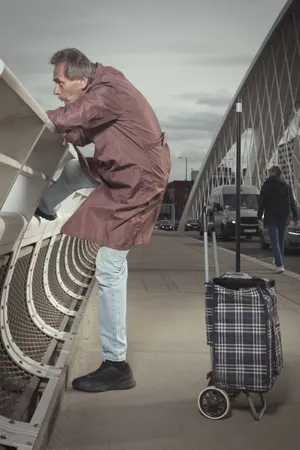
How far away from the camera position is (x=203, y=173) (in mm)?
63625

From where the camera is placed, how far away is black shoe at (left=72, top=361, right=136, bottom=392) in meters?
4.07

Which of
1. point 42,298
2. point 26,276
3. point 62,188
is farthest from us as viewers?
point 42,298

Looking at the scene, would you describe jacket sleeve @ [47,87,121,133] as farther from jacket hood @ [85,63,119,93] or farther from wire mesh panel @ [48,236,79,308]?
wire mesh panel @ [48,236,79,308]

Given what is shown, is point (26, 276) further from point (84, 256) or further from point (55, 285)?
point (84, 256)

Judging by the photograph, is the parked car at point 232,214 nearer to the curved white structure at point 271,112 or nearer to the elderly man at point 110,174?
the curved white structure at point 271,112

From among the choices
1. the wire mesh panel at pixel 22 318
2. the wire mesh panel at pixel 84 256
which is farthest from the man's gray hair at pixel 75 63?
the wire mesh panel at pixel 84 256

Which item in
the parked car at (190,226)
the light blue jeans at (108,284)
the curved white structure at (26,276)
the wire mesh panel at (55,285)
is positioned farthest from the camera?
the parked car at (190,226)

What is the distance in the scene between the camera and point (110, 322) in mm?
4059


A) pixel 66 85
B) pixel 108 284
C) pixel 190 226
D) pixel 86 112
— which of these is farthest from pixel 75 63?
pixel 190 226

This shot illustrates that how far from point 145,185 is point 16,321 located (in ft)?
3.98

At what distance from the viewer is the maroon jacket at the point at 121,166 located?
3.77m

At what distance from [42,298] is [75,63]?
2303 mm

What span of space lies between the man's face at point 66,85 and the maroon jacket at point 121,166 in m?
0.05

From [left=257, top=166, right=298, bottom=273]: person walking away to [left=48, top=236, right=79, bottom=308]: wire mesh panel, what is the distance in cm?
548
